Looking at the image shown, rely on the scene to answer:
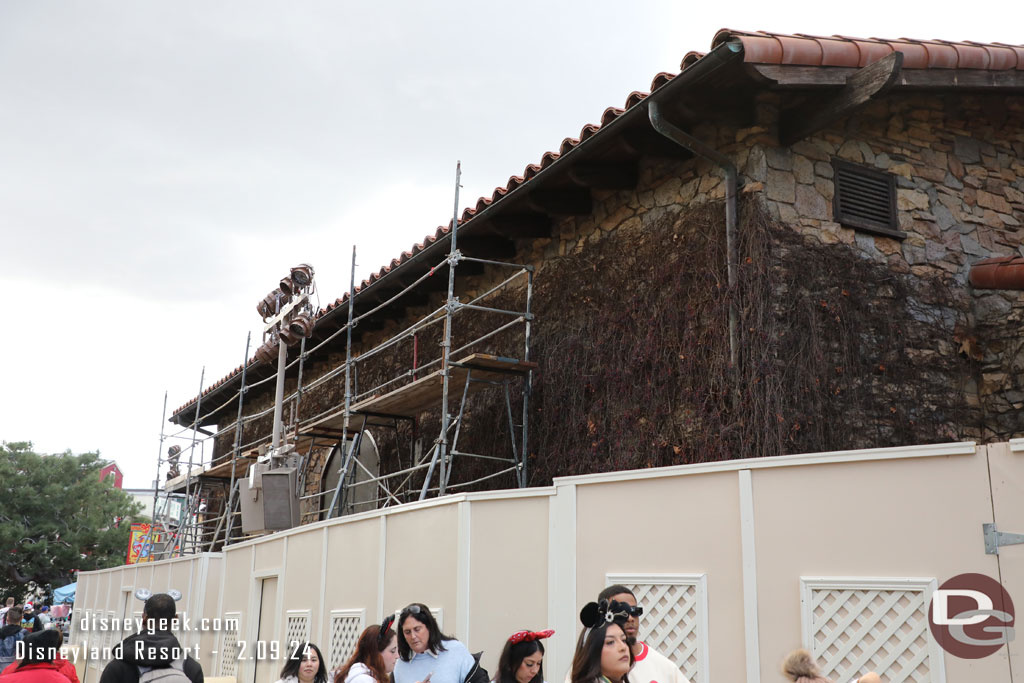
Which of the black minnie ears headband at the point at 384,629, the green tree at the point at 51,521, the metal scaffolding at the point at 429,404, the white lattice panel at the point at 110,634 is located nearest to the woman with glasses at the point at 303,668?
the black minnie ears headband at the point at 384,629

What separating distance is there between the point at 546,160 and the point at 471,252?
2.41 m

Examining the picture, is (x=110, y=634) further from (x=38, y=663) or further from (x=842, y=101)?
(x=842, y=101)

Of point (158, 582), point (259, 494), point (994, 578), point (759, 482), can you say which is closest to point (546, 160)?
point (759, 482)

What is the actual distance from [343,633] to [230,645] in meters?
3.80

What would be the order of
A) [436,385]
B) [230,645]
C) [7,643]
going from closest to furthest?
1. [436,385]
2. [7,643]
3. [230,645]

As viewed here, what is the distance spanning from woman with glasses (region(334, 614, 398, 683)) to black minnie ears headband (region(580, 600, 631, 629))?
5.99ft

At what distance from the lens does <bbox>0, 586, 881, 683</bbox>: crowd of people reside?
3838mm

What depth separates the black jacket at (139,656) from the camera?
14.5 feet

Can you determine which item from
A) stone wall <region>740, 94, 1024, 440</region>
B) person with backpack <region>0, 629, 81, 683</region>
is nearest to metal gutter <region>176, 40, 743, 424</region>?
stone wall <region>740, 94, 1024, 440</region>

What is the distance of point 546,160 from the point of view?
9219 millimetres

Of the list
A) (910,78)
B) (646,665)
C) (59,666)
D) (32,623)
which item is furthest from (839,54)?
(32,623)

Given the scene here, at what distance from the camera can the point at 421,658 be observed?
16.8 ft

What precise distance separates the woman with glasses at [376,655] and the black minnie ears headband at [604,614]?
183 centimetres

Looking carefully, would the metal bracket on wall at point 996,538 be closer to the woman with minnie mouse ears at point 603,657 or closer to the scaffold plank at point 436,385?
the woman with minnie mouse ears at point 603,657
